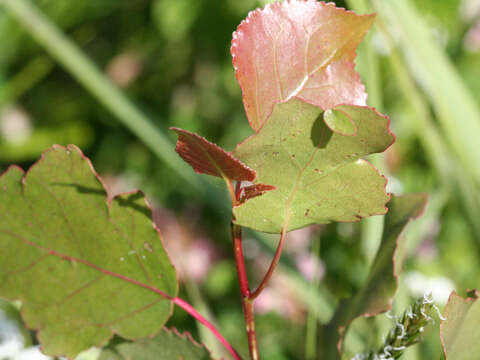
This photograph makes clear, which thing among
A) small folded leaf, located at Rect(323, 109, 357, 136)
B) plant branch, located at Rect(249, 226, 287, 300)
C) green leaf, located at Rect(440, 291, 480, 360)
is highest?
small folded leaf, located at Rect(323, 109, 357, 136)

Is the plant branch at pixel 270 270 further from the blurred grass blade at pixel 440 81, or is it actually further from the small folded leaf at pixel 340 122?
the blurred grass blade at pixel 440 81

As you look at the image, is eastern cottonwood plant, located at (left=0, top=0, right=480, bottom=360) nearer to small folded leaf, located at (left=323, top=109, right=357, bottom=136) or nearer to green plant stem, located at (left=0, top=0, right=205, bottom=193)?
small folded leaf, located at (left=323, top=109, right=357, bottom=136)

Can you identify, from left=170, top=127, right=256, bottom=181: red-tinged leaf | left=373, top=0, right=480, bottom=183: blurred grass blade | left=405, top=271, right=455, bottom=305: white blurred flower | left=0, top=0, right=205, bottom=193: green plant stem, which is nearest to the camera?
left=170, top=127, right=256, bottom=181: red-tinged leaf

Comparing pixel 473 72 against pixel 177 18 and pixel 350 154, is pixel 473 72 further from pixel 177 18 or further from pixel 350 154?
pixel 350 154

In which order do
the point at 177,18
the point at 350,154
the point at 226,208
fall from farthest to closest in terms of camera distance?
the point at 177,18 → the point at 226,208 → the point at 350,154

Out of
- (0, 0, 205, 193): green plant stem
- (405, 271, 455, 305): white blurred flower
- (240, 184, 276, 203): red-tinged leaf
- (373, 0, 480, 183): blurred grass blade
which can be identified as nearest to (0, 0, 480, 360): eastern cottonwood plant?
(240, 184, 276, 203): red-tinged leaf

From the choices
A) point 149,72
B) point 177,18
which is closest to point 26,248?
point 177,18

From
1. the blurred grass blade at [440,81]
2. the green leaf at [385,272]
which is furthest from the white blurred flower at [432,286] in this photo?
the green leaf at [385,272]
